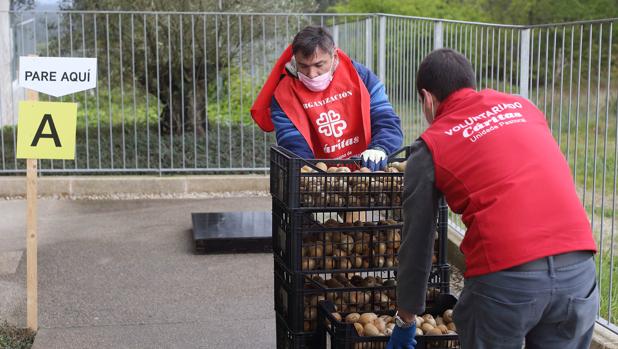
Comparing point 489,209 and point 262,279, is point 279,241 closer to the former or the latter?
point 489,209

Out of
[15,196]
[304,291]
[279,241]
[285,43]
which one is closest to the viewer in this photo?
[304,291]

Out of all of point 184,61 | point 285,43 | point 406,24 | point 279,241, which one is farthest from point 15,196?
point 279,241

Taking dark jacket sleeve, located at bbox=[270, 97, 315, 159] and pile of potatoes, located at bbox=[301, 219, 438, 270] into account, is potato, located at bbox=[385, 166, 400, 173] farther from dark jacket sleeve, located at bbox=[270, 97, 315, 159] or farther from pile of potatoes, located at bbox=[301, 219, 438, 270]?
dark jacket sleeve, located at bbox=[270, 97, 315, 159]

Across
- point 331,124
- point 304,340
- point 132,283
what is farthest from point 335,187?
point 132,283

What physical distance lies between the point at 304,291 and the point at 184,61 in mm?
8183

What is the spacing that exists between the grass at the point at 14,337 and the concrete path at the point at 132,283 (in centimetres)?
7

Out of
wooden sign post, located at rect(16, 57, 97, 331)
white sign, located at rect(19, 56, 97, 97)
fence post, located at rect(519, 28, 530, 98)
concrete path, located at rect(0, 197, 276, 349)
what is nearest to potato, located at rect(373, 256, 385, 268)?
concrete path, located at rect(0, 197, 276, 349)

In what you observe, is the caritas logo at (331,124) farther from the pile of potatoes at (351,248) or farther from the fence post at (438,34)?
the fence post at (438,34)

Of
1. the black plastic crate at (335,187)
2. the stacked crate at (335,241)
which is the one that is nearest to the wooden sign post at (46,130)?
the stacked crate at (335,241)

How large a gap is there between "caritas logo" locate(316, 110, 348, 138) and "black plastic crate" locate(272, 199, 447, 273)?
0.80 m

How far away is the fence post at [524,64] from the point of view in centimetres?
665

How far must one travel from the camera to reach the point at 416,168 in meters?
3.19

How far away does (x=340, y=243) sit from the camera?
4.07m

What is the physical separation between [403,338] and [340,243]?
0.65 metres
